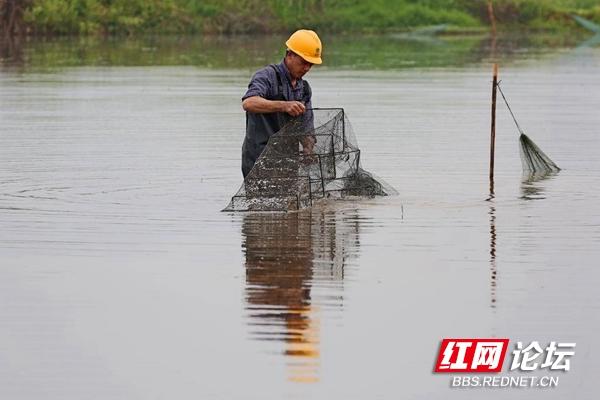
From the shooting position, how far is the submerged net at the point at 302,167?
39.7 ft

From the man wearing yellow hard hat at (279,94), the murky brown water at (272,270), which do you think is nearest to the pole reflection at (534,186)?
the murky brown water at (272,270)

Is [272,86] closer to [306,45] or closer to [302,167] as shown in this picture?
[306,45]

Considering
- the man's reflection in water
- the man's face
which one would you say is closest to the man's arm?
the man's face

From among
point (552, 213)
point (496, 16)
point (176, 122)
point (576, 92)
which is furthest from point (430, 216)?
point (496, 16)

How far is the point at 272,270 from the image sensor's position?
Result: 9.84 metres

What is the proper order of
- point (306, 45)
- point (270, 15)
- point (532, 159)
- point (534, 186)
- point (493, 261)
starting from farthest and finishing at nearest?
point (270, 15) → point (532, 159) → point (534, 186) → point (306, 45) → point (493, 261)

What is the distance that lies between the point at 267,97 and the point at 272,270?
237cm

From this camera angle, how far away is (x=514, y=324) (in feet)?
27.4

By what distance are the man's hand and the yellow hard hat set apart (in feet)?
1.10

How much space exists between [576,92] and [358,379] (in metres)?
21.0

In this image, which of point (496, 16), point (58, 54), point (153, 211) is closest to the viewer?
point (153, 211)

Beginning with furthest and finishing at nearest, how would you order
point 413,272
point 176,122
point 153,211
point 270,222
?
1. point 176,122
2. point 153,211
3. point 270,222
4. point 413,272

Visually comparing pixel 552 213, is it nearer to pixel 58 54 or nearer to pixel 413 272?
pixel 413 272

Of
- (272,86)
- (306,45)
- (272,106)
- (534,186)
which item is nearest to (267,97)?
(272,86)
